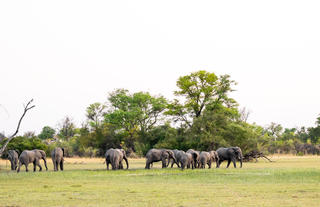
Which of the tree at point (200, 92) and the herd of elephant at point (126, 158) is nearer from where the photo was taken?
the herd of elephant at point (126, 158)

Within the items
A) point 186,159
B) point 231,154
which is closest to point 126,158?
point 186,159

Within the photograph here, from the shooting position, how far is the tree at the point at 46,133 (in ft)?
409

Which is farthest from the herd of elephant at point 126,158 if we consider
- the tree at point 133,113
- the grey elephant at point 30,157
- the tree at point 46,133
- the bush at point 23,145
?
the tree at point 46,133

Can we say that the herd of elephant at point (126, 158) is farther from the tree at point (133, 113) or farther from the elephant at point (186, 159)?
the tree at point (133, 113)

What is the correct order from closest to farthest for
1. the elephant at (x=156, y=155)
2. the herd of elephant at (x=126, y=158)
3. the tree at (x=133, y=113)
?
the herd of elephant at (x=126, y=158), the elephant at (x=156, y=155), the tree at (x=133, y=113)

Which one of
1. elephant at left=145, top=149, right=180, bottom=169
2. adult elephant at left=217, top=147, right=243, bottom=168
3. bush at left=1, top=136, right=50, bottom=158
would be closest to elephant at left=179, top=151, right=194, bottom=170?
elephant at left=145, top=149, right=180, bottom=169

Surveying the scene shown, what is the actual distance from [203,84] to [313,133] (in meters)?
43.7

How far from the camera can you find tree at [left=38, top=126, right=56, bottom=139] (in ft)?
409

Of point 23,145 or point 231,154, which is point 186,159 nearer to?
point 231,154

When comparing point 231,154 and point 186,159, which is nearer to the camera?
point 186,159

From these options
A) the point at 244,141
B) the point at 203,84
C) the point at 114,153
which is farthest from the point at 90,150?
the point at 114,153

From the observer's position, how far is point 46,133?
126 meters

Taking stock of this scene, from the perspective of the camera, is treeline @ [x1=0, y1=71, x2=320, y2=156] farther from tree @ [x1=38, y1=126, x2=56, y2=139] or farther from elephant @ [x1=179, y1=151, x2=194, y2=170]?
tree @ [x1=38, y1=126, x2=56, y2=139]

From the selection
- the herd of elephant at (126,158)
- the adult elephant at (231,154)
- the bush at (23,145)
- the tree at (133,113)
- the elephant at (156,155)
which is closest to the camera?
the herd of elephant at (126,158)
